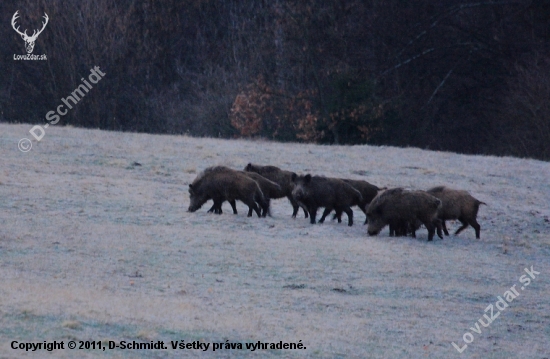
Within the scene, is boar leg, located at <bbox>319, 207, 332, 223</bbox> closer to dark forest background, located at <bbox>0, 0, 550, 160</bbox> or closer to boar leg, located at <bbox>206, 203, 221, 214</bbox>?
boar leg, located at <bbox>206, 203, 221, 214</bbox>

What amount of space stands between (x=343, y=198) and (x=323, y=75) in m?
25.6

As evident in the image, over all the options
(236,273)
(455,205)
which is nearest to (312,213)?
(455,205)

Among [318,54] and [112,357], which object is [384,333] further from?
[318,54]

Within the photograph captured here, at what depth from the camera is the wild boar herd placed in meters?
14.3

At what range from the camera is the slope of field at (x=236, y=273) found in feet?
31.1

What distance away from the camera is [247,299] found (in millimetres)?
10945

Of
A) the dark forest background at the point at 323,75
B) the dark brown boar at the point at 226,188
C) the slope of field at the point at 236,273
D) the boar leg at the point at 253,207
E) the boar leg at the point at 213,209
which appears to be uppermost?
the dark forest background at the point at 323,75

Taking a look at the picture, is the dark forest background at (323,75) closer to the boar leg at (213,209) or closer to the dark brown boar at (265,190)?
the dark brown boar at (265,190)

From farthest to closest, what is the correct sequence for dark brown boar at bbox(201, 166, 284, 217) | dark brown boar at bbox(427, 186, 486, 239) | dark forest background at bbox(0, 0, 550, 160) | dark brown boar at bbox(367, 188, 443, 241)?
dark forest background at bbox(0, 0, 550, 160), dark brown boar at bbox(201, 166, 284, 217), dark brown boar at bbox(427, 186, 486, 239), dark brown boar at bbox(367, 188, 443, 241)

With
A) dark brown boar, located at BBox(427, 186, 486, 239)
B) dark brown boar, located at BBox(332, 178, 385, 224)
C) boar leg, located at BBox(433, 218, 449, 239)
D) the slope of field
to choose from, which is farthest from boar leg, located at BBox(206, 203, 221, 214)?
boar leg, located at BBox(433, 218, 449, 239)

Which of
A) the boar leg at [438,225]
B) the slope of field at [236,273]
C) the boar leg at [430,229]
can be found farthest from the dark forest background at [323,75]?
the boar leg at [430,229]

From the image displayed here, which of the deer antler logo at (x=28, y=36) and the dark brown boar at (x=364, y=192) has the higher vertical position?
the deer antler logo at (x=28, y=36)

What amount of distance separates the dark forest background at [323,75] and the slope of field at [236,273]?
17.9 meters

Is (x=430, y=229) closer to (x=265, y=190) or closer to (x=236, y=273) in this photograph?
(x=265, y=190)
